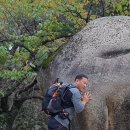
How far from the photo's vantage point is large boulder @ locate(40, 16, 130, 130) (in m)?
7.40

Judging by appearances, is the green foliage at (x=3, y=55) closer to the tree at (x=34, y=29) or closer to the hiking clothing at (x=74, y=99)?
the tree at (x=34, y=29)

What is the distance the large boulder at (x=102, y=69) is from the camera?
7398 millimetres

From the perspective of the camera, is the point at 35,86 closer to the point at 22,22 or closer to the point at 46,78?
the point at 22,22

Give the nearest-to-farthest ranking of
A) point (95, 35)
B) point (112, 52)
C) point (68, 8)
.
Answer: point (112, 52) → point (95, 35) → point (68, 8)

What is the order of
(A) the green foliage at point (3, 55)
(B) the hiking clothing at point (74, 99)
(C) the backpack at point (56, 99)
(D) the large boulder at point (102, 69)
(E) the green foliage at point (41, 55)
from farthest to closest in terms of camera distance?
1. (E) the green foliage at point (41, 55)
2. (A) the green foliage at point (3, 55)
3. (D) the large boulder at point (102, 69)
4. (C) the backpack at point (56, 99)
5. (B) the hiking clothing at point (74, 99)

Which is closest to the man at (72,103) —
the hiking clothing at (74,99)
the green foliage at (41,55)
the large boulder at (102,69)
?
the hiking clothing at (74,99)

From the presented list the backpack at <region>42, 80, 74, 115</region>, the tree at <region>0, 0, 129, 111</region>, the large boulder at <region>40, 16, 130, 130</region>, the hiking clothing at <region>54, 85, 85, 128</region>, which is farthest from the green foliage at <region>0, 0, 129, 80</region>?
the hiking clothing at <region>54, 85, 85, 128</region>

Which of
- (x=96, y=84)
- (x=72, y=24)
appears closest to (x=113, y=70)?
(x=96, y=84)

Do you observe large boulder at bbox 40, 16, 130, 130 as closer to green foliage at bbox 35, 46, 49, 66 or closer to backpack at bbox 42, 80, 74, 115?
green foliage at bbox 35, 46, 49, 66

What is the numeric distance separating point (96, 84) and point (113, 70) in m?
0.48

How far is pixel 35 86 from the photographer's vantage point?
11.6 m

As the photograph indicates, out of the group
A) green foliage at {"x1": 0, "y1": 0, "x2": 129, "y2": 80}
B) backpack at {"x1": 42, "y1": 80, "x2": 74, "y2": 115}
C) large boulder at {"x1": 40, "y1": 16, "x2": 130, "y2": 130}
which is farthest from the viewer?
green foliage at {"x1": 0, "y1": 0, "x2": 129, "y2": 80}

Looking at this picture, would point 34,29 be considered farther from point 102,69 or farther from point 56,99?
point 56,99

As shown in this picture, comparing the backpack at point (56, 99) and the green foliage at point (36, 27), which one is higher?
the green foliage at point (36, 27)
